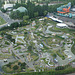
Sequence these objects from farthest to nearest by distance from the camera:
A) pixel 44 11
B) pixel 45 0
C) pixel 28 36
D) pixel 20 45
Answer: pixel 45 0
pixel 44 11
pixel 28 36
pixel 20 45

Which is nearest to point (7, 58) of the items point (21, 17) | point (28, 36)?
point (28, 36)

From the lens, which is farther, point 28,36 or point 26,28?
point 26,28

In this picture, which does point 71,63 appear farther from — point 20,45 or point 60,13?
point 60,13

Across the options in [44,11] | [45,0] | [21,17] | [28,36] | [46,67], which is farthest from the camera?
[45,0]

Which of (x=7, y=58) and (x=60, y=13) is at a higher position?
(x=60, y=13)

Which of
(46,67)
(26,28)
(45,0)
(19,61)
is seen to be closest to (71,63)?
(46,67)

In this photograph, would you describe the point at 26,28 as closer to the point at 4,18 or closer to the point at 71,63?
the point at 4,18
